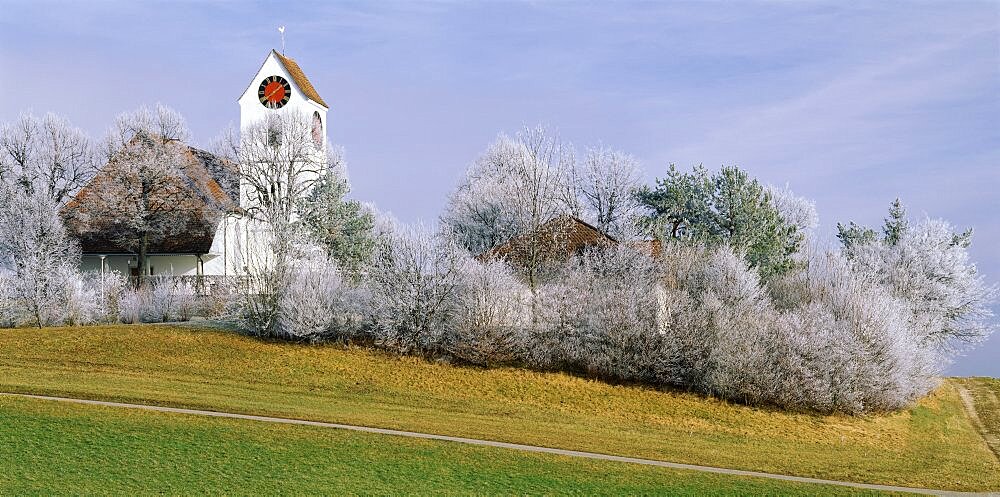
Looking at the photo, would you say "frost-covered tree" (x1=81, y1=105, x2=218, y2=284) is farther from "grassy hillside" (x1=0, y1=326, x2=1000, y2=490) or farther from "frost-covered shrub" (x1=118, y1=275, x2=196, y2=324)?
"grassy hillside" (x1=0, y1=326, x2=1000, y2=490)

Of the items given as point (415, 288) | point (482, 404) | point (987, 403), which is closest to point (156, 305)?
point (415, 288)

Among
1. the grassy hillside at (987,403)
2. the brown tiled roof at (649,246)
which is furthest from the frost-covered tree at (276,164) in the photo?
the grassy hillside at (987,403)

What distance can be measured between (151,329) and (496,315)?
12.7 metres

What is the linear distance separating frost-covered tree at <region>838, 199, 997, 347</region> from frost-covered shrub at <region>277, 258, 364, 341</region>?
27.1m

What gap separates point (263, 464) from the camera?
16500 mm

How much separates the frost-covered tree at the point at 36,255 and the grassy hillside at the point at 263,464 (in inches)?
638

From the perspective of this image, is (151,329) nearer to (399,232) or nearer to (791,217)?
(399,232)

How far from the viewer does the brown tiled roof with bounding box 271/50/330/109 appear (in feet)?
156

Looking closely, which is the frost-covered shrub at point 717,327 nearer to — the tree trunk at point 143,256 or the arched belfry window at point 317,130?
the arched belfry window at point 317,130

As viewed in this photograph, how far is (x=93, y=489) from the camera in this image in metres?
14.4

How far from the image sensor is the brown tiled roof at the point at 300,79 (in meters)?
47.5

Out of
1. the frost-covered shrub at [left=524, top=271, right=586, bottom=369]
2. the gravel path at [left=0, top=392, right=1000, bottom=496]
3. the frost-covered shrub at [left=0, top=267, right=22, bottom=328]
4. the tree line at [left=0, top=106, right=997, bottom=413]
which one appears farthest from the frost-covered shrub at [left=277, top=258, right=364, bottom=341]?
the gravel path at [left=0, top=392, right=1000, bottom=496]

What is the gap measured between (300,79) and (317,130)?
2936 mm

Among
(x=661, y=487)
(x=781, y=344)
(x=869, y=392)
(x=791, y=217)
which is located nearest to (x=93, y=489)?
(x=661, y=487)
